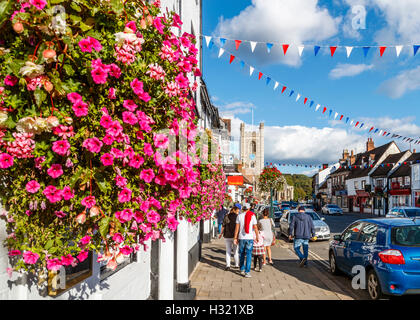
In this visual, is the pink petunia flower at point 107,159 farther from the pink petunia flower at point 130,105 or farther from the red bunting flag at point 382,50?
the red bunting flag at point 382,50

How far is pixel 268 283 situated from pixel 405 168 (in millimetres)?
45120

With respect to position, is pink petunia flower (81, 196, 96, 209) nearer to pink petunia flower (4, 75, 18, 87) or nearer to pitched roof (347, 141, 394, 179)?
pink petunia flower (4, 75, 18, 87)

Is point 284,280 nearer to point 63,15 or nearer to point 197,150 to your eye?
point 197,150

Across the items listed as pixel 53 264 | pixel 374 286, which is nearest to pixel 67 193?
pixel 53 264

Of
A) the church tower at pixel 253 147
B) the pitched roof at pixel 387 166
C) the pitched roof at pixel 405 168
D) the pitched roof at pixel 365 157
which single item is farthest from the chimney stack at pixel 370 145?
the church tower at pixel 253 147

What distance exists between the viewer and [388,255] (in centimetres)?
679

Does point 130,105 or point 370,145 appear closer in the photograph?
point 130,105

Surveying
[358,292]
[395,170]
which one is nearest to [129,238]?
[358,292]

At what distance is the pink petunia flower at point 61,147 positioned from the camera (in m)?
2.29

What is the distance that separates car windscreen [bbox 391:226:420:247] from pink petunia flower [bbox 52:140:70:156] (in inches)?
256

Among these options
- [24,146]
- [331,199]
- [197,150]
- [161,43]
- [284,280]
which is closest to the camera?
[24,146]

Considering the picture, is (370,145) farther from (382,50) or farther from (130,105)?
(130,105)
